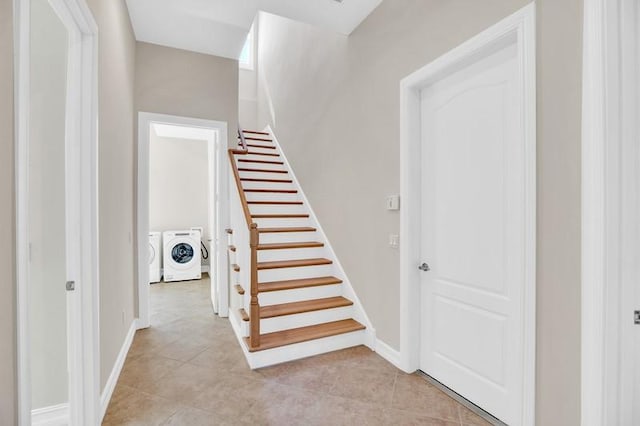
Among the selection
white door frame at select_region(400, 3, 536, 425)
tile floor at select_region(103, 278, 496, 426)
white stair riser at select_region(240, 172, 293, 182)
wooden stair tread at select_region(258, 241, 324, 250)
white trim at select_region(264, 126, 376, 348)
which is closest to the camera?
white door frame at select_region(400, 3, 536, 425)

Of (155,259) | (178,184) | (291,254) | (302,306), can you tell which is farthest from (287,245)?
(178,184)

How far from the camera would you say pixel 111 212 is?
229 cm

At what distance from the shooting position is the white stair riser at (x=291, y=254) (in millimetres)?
3395

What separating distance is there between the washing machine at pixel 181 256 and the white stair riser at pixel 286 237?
2.85 m

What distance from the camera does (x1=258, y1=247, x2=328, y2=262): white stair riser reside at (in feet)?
11.1

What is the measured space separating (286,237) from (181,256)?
9.74ft

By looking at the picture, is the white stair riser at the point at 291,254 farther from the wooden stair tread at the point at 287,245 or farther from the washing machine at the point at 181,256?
the washing machine at the point at 181,256

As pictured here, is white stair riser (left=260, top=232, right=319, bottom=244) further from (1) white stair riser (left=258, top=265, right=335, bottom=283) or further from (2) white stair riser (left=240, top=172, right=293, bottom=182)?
(2) white stair riser (left=240, top=172, right=293, bottom=182)

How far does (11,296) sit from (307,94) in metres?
3.95

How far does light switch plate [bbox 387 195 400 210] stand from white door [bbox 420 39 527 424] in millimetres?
203

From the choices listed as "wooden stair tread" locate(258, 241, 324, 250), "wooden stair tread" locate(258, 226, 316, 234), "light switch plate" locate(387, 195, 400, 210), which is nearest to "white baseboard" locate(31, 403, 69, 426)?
"wooden stair tread" locate(258, 241, 324, 250)

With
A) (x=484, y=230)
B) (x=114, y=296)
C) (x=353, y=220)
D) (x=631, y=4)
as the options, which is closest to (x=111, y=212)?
(x=114, y=296)

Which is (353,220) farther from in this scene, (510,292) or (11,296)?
(11,296)

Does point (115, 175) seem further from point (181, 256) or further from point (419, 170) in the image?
point (181, 256)
